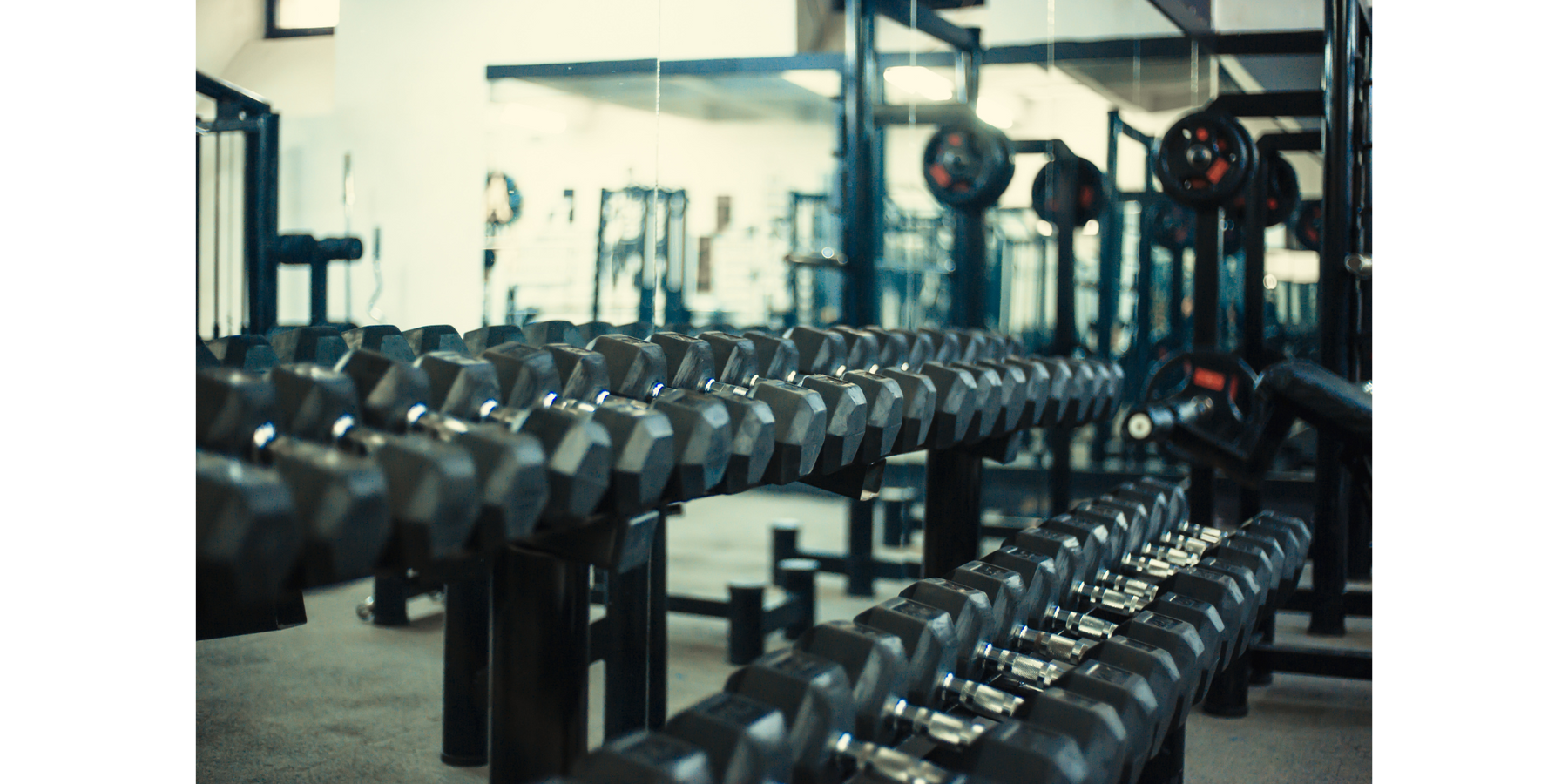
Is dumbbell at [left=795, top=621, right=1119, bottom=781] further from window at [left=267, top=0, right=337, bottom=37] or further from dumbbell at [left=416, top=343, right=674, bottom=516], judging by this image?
window at [left=267, top=0, right=337, bottom=37]

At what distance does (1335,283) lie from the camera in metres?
2.38

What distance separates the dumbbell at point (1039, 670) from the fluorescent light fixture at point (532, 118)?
0.67 m

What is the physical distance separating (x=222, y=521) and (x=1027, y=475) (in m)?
3.81

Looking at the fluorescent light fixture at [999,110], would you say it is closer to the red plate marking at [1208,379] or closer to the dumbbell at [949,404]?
the red plate marking at [1208,379]

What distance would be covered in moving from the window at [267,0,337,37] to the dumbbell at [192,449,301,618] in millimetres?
642

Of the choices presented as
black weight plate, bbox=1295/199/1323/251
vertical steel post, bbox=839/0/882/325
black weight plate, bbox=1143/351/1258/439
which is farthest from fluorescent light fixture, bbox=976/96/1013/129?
black weight plate, bbox=1143/351/1258/439

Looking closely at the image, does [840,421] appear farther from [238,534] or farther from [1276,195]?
[1276,195]

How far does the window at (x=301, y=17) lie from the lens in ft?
3.26

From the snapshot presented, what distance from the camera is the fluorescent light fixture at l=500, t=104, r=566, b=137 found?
1.28 metres

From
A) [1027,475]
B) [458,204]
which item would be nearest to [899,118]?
[1027,475]

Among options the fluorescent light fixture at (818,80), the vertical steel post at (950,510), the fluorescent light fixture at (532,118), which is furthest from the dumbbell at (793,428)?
the fluorescent light fixture at (818,80)

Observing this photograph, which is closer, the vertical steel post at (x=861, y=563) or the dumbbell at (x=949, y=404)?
the dumbbell at (x=949, y=404)

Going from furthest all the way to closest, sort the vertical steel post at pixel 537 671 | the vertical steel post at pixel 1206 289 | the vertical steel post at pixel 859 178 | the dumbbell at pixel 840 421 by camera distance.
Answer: the vertical steel post at pixel 859 178 < the vertical steel post at pixel 1206 289 < the dumbbell at pixel 840 421 < the vertical steel post at pixel 537 671
